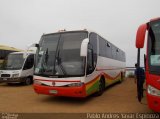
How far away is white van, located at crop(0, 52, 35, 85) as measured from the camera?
17219 millimetres

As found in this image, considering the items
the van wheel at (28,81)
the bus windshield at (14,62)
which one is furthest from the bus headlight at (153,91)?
the van wheel at (28,81)

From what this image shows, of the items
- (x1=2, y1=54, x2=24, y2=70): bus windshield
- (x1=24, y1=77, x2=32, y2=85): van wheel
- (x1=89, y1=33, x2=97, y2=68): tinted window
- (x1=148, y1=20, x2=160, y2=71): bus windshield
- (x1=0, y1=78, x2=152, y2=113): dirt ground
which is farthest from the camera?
(x1=24, y1=77, x2=32, y2=85): van wheel

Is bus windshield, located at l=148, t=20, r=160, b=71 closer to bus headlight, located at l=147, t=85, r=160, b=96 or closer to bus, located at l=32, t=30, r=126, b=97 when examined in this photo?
bus headlight, located at l=147, t=85, r=160, b=96

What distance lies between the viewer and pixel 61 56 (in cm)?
1004

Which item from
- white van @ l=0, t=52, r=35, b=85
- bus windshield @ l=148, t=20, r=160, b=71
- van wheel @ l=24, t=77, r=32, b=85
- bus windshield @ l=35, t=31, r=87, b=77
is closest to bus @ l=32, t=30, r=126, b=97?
bus windshield @ l=35, t=31, r=87, b=77

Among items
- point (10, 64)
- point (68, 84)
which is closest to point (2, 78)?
point (10, 64)

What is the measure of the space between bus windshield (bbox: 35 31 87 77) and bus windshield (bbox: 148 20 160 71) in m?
3.07

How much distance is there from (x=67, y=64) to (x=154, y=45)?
3.72 metres

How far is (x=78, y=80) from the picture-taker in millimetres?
9484

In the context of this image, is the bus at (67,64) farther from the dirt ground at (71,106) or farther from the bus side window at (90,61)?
the dirt ground at (71,106)

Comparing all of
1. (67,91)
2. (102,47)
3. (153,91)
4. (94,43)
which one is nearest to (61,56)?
(67,91)

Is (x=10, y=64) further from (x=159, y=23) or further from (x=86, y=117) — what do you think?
(x=159, y=23)

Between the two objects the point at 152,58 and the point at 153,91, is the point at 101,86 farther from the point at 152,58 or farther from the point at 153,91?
the point at 153,91

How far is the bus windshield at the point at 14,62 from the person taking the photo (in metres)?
17.8
